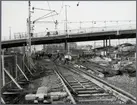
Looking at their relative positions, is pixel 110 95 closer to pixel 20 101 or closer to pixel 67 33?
pixel 20 101

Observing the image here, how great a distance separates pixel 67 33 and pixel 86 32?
4860mm

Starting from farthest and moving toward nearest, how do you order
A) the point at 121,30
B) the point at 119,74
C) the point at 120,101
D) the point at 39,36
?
the point at 39,36 → the point at 121,30 → the point at 119,74 → the point at 120,101

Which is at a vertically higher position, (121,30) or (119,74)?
(121,30)

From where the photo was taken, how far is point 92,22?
185 ft

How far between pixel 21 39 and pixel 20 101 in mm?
52893

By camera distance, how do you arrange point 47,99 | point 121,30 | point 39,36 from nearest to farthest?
point 47,99 → point 121,30 → point 39,36

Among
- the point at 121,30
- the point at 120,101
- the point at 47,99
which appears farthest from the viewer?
the point at 121,30

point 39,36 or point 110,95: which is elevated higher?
point 39,36

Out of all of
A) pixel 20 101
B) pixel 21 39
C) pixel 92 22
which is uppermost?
pixel 92 22

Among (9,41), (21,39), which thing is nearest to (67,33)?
(21,39)

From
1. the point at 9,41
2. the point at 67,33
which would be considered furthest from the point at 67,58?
the point at 9,41

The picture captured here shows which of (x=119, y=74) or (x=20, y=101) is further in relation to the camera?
(x=119, y=74)

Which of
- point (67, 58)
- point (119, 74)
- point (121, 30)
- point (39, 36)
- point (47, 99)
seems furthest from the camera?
point (39, 36)

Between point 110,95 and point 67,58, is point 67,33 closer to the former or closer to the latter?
point 67,58
